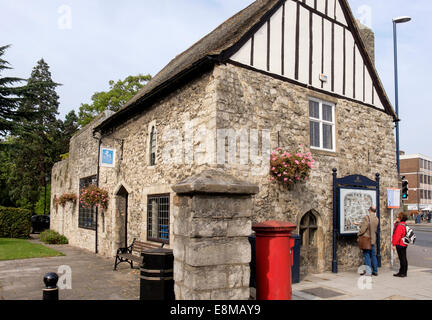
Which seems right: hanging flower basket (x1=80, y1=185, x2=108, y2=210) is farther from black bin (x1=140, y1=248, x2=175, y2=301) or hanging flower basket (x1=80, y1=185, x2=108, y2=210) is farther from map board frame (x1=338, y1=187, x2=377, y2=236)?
black bin (x1=140, y1=248, x2=175, y2=301)

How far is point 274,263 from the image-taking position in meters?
5.12

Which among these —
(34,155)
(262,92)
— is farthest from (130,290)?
(34,155)

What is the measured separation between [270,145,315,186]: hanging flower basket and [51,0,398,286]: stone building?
0.60ft

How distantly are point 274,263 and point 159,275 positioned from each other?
1.68m

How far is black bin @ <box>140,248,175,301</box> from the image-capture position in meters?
5.21

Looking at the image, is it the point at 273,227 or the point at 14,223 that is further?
the point at 14,223

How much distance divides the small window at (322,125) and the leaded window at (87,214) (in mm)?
9428

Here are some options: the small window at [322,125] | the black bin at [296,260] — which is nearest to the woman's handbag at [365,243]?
the black bin at [296,260]

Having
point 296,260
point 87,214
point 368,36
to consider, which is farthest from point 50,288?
point 368,36

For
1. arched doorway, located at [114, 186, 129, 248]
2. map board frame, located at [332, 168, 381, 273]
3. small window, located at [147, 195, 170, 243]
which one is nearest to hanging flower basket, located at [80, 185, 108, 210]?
arched doorway, located at [114, 186, 129, 248]

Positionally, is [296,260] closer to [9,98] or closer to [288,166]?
[288,166]

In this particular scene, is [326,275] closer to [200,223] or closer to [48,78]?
[200,223]
